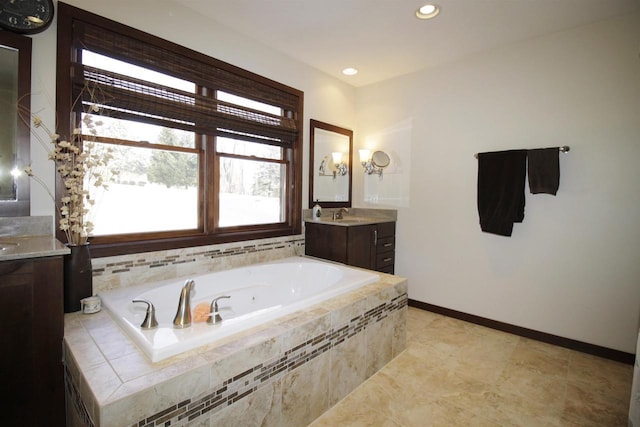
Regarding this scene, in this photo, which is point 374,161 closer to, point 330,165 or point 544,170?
point 330,165

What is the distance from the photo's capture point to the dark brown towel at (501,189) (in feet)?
8.75

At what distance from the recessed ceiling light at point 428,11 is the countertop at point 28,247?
2616 millimetres

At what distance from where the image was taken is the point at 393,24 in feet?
7.96

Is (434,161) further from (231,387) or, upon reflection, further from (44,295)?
(44,295)

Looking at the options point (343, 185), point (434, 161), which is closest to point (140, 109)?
point (343, 185)

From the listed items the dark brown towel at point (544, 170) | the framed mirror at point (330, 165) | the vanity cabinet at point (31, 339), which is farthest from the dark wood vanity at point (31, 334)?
the dark brown towel at point (544, 170)

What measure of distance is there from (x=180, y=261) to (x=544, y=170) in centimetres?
300

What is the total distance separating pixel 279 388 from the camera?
4.80 feet

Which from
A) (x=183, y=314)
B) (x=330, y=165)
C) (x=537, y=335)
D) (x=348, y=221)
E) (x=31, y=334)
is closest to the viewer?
(x=31, y=334)

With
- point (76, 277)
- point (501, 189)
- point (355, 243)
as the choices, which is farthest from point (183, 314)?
point (501, 189)

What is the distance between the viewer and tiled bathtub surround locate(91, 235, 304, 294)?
6.52 feet

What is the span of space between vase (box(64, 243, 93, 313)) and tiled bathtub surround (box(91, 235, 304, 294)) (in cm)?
21

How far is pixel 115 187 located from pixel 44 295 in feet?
3.27

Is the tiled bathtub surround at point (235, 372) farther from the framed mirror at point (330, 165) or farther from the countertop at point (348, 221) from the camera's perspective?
the framed mirror at point (330, 165)
